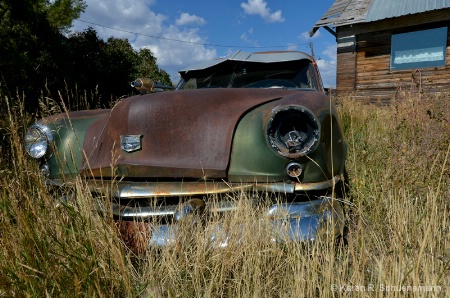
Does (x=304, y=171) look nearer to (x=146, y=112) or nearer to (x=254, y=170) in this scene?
(x=254, y=170)

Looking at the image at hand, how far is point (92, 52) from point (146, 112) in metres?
10.1

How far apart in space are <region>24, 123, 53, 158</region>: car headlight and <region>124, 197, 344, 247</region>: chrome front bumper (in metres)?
1.12

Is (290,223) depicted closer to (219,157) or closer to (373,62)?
(219,157)

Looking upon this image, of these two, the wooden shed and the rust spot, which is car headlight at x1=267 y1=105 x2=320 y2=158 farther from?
the wooden shed

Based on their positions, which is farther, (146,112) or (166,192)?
(146,112)

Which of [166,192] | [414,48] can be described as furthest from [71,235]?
[414,48]

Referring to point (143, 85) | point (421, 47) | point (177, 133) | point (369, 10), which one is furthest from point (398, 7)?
point (177, 133)

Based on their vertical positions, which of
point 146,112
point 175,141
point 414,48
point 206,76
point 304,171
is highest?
point 414,48

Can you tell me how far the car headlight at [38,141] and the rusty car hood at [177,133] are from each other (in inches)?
16.1

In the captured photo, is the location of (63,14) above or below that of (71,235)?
above

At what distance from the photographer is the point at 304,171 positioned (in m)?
1.84

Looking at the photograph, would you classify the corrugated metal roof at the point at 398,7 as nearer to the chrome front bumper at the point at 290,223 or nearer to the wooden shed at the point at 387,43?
the wooden shed at the point at 387,43

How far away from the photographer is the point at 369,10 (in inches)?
432

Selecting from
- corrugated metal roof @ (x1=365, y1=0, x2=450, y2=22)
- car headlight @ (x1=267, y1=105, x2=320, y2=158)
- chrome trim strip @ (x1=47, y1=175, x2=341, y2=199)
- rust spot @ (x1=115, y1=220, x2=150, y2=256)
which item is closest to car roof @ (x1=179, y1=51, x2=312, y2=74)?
car headlight @ (x1=267, y1=105, x2=320, y2=158)
